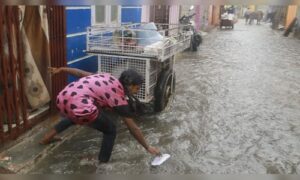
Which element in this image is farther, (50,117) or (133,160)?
(50,117)

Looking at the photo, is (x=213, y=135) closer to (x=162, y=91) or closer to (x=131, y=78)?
(x=162, y=91)

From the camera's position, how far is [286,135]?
4320mm

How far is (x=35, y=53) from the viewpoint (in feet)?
12.9

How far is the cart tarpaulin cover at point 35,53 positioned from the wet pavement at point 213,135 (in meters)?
0.67

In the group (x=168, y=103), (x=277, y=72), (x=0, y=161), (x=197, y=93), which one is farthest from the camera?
(x=277, y=72)

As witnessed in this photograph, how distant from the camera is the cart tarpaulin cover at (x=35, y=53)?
367cm

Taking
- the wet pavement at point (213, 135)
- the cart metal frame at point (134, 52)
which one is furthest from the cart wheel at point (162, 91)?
the wet pavement at point (213, 135)

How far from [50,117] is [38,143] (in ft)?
2.26

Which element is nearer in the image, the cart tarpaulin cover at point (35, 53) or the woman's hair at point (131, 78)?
the woman's hair at point (131, 78)

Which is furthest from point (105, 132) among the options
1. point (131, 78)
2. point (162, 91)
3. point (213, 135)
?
point (213, 135)

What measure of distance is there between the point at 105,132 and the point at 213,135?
5.30ft

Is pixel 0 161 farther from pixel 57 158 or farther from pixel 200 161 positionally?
pixel 200 161

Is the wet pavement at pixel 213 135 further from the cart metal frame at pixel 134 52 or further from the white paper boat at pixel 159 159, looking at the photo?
the cart metal frame at pixel 134 52

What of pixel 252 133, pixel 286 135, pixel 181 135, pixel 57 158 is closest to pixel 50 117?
pixel 57 158
